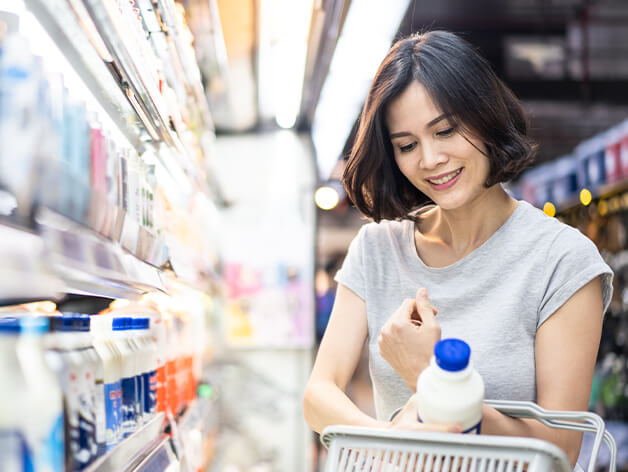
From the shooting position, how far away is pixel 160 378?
2.04 meters

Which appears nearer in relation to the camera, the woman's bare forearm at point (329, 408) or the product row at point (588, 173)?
the woman's bare forearm at point (329, 408)

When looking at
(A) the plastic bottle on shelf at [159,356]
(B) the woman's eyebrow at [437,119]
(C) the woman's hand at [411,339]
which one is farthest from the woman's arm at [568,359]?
(A) the plastic bottle on shelf at [159,356]

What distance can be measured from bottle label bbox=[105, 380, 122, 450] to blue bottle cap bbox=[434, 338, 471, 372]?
674 millimetres

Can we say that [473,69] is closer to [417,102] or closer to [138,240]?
[417,102]

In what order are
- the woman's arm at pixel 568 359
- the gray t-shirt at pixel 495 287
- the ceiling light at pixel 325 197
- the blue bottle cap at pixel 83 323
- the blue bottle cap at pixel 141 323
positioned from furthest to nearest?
the ceiling light at pixel 325 197 < the blue bottle cap at pixel 141 323 < the gray t-shirt at pixel 495 287 < the woman's arm at pixel 568 359 < the blue bottle cap at pixel 83 323

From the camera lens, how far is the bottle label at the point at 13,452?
785 mm

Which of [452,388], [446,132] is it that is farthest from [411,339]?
[446,132]

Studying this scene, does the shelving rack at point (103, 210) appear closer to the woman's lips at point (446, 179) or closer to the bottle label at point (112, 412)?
the bottle label at point (112, 412)

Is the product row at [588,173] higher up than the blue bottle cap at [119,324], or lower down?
higher up

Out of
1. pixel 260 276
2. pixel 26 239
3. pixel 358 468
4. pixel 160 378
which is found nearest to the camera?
pixel 26 239

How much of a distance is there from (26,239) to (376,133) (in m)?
1.01

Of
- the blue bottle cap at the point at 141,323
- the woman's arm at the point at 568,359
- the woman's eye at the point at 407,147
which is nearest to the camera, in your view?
the woman's arm at the point at 568,359

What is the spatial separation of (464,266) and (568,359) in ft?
1.11

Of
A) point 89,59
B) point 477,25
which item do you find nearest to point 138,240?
point 89,59
